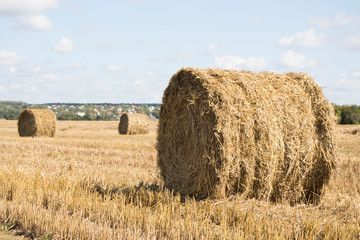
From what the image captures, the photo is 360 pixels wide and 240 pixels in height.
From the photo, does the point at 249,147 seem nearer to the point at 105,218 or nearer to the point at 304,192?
the point at 304,192

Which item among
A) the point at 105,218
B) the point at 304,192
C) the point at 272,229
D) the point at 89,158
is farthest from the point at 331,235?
the point at 89,158

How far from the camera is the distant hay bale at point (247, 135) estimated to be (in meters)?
5.73

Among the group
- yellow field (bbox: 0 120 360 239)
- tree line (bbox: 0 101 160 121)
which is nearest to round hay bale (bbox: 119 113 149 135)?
yellow field (bbox: 0 120 360 239)

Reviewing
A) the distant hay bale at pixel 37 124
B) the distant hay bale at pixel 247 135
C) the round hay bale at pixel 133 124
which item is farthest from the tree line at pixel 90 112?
the distant hay bale at pixel 247 135

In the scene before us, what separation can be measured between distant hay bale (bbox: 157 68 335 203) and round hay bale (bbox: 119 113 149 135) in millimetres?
16634

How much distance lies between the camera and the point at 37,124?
19.5m

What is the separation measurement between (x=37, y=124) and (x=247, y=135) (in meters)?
16.4

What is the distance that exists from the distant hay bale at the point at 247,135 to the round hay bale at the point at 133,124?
54.6 ft

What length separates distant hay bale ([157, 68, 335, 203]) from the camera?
5.73m

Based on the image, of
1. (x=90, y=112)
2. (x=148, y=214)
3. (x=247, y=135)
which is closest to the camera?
(x=148, y=214)

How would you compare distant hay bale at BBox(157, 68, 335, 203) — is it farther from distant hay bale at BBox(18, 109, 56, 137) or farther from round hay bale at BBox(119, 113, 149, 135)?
round hay bale at BBox(119, 113, 149, 135)

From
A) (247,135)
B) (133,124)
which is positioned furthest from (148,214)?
(133,124)

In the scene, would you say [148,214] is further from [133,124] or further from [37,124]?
[133,124]

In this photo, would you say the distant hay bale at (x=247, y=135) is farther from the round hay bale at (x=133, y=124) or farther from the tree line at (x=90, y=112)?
the tree line at (x=90, y=112)
